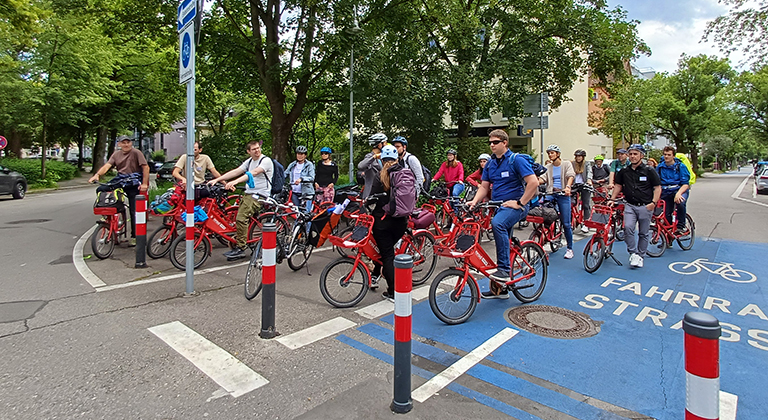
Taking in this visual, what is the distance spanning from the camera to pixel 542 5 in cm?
1853

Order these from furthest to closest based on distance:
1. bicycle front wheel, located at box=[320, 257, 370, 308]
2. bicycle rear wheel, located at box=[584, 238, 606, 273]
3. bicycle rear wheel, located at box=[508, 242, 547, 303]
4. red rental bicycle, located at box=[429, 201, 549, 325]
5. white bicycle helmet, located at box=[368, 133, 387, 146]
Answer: bicycle rear wheel, located at box=[584, 238, 606, 273]
white bicycle helmet, located at box=[368, 133, 387, 146]
bicycle rear wheel, located at box=[508, 242, 547, 303]
bicycle front wheel, located at box=[320, 257, 370, 308]
red rental bicycle, located at box=[429, 201, 549, 325]

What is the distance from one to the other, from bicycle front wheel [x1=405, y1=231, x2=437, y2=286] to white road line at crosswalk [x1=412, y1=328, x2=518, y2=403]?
5.96 ft

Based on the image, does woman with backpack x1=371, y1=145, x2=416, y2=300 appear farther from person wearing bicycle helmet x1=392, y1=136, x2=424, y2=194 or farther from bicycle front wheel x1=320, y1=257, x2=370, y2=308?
person wearing bicycle helmet x1=392, y1=136, x2=424, y2=194

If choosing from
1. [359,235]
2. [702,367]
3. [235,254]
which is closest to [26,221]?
[235,254]

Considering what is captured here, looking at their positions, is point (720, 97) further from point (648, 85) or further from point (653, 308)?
point (653, 308)

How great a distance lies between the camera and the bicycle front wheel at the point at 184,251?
21.6 ft

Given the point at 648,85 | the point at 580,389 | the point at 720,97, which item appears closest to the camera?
the point at 580,389

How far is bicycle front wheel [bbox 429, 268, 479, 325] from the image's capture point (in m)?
4.53

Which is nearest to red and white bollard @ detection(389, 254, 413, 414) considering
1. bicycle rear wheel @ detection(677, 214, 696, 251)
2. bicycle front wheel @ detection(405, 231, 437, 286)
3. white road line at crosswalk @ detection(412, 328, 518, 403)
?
white road line at crosswalk @ detection(412, 328, 518, 403)

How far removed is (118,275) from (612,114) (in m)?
34.6

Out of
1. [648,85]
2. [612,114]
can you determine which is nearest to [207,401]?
[612,114]

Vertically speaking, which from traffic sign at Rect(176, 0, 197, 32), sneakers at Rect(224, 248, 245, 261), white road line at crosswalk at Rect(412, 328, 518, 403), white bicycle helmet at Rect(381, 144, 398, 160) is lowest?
white road line at crosswalk at Rect(412, 328, 518, 403)

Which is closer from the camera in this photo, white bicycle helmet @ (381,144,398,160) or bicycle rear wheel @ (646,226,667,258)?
white bicycle helmet @ (381,144,398,160)

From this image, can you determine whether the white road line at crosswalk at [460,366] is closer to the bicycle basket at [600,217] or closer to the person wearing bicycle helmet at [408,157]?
the person wearing bicycle helmet at [408,157]
